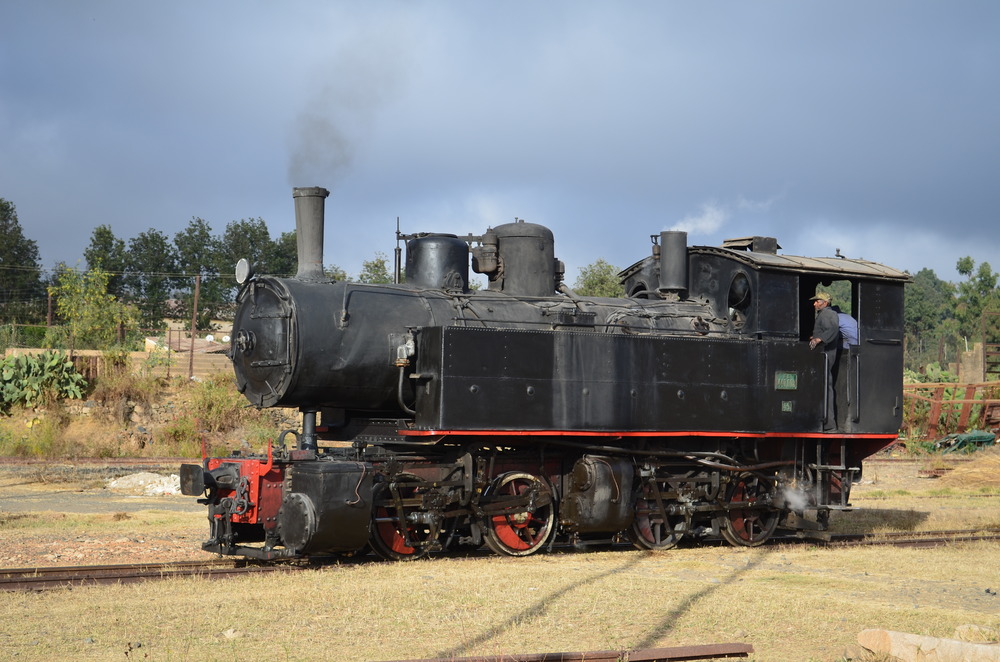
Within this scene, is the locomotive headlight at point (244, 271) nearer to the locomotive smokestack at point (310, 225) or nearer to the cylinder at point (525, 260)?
the locomotive smokestack at point (310, 225)

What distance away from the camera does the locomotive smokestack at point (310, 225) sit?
10781 mm

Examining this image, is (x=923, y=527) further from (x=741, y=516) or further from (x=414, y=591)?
(x=414, y=591)

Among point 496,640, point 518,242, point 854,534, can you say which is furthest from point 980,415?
point 496,640

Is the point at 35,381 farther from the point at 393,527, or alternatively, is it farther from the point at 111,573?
the point at 111,573

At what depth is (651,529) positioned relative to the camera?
38.8ft

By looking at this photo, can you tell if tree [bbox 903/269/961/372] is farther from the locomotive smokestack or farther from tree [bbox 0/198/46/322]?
the locomotive smokestack

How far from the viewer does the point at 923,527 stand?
47.0 ft

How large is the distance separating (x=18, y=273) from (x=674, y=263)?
42870mm

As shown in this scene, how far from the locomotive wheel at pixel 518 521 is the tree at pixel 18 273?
40167 mm

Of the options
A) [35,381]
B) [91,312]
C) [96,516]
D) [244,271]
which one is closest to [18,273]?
[91,312]

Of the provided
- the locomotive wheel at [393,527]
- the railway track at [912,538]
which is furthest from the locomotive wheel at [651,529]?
the locomotive wheel at [393,527]

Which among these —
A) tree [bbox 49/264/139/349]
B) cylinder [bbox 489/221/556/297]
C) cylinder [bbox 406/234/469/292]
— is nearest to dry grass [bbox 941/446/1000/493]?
cylinder [bbox 489/221/556/297]

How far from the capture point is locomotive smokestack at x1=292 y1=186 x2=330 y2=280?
10.8 meters

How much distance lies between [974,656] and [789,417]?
21.3 feet
